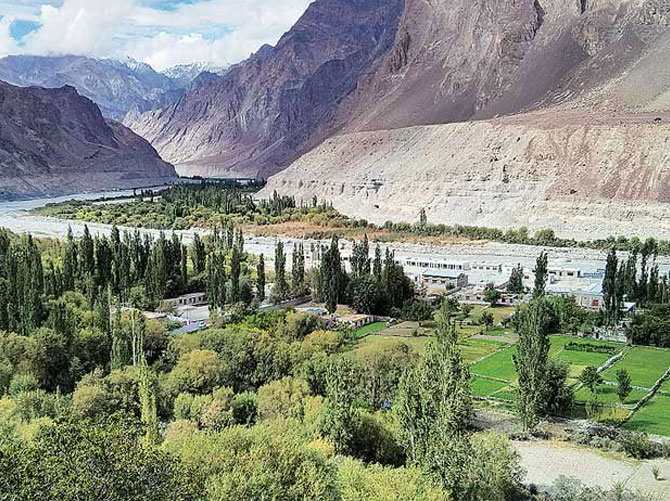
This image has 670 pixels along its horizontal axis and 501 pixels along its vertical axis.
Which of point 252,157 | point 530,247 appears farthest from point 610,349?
point 252,157

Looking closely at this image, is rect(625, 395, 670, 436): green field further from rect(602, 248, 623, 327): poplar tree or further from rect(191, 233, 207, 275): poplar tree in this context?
rect(191, 233, 207, 275): poplar tree

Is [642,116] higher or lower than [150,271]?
higher

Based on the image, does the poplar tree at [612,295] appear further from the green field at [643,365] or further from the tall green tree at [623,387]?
the tall green tree at [623,387]

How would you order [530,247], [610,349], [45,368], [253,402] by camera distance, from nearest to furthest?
[253,402] < [45,368] < [610,349] < [530,247]

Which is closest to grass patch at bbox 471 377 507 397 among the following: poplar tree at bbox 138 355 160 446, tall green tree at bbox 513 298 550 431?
tall green tree at bbox 513 298 550 431

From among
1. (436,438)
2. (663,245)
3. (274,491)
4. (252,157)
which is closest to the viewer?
(274,491)

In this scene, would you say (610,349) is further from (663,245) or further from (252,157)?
(252,157)
